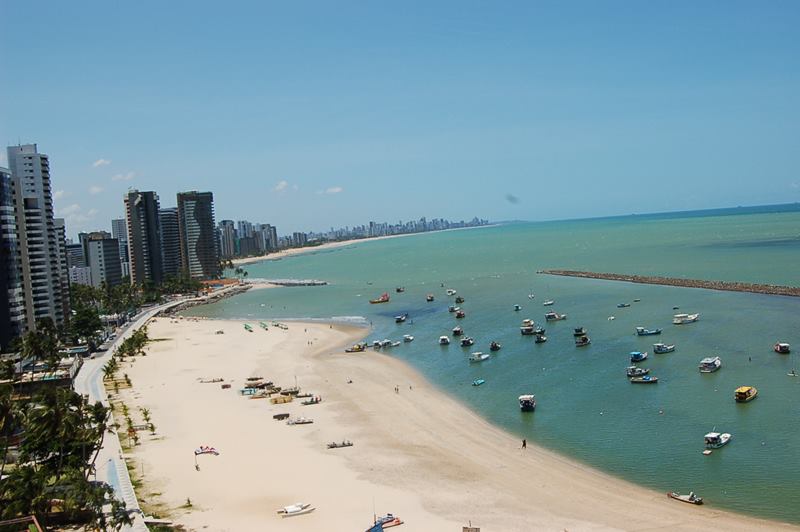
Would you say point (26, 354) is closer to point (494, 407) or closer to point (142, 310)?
point (494, 407)

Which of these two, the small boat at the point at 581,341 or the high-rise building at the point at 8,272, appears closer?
the small boat at the point at 581,341

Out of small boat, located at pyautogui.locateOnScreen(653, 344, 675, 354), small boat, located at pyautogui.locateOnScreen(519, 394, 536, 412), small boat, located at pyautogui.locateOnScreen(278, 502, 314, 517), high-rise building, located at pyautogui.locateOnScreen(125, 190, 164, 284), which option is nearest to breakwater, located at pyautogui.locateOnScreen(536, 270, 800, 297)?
small boat, located at pyautogui.locateOnScreen(653, 344, 675, 354)

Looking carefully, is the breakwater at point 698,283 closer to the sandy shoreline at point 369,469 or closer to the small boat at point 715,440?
the sandy shoreline at point 369,469

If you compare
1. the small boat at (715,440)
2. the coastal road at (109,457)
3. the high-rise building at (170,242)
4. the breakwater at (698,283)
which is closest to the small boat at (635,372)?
the small boat at (715,440)

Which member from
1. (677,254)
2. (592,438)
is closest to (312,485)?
(592,438)

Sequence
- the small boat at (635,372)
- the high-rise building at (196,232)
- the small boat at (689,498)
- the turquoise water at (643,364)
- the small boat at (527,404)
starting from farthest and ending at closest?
the high-rise building at (196,232)
the small boat at (635,372)
the small boat at (527,404)
the turquoise water at (643,364)
the small boat at (689,498)

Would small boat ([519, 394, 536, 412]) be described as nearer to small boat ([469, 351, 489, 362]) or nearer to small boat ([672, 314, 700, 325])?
small boat ([469, 351, 489, 362])
